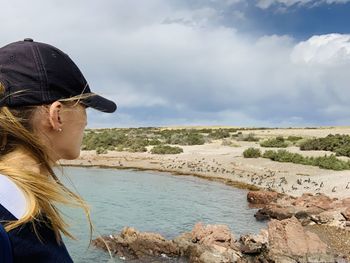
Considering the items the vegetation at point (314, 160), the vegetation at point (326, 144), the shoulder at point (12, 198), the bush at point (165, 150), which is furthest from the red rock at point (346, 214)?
the bush at point (165, 150)

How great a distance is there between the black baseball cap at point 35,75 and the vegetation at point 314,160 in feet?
101

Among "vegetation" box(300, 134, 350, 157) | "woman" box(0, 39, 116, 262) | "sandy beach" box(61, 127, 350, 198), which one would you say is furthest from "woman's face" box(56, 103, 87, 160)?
"vegetation" box(300, 134, 350, 157)

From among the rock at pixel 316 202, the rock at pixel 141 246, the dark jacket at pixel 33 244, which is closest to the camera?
the dark jacket at pixel 33 244

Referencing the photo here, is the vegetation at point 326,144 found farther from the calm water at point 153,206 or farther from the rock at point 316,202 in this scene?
the rock at point 316,202

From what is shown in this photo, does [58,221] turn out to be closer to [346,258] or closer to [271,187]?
[346,258]

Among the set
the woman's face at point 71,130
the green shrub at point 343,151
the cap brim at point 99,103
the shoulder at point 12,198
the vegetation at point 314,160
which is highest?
the cap brim at point 99,103

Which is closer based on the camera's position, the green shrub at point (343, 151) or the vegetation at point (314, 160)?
the vegetation at point (314, 160)

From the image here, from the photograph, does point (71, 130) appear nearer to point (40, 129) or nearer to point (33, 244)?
point (40, 129)

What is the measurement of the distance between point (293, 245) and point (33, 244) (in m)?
11.8

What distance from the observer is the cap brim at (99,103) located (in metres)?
2.02

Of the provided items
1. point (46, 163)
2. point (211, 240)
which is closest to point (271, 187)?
point (211, 240)

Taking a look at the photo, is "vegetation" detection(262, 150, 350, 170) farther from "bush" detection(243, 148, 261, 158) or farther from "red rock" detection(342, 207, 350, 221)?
"red rock" detection(342, 207, 350, 221)

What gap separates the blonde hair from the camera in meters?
1.71

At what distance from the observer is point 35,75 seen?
186cm
